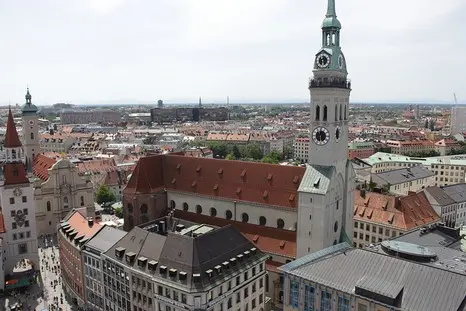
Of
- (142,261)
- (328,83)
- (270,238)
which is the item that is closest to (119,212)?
(270,238)

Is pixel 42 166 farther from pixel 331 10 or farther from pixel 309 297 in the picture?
pixel 309 297

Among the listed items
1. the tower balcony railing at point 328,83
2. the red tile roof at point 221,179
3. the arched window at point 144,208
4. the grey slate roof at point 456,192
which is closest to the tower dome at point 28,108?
the red tile roof at point 221,179

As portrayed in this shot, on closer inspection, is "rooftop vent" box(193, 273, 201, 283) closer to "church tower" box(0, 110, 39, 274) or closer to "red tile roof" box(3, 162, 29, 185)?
"church tower" box(0, 110, 39, 274)

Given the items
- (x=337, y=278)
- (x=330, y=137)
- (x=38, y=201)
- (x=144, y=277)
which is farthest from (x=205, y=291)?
(x=38, y=201)

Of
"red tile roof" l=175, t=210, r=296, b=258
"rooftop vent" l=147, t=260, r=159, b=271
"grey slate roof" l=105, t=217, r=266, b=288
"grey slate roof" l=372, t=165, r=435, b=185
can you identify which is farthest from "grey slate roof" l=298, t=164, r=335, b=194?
"grey slate roof" l=372, t=165, r=435, b=185

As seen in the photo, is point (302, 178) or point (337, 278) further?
point (302, 178)

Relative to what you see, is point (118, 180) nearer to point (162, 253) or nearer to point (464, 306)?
point (162, 253)
